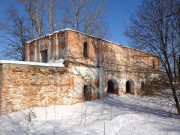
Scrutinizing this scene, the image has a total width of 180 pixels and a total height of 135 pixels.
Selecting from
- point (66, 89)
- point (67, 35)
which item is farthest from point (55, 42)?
point (66, 89)

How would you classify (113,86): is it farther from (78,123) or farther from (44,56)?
(78,123)

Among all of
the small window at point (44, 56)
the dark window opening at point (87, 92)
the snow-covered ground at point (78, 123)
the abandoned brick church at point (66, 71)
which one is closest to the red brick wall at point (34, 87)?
the abandoned brick church at point (66, 71)

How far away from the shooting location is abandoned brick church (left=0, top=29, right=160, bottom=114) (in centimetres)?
1058

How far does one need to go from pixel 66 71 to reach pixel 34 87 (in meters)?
2.19

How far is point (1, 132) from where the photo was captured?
7.52 m

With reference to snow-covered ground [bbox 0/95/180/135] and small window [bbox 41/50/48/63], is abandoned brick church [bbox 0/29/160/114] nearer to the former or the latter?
small window [bbox 41/50/48/63]

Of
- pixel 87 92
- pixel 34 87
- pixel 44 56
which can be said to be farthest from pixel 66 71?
pixel 44 56

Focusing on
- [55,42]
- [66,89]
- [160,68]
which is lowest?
[66,89]

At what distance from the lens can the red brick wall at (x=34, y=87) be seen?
10328 millimetres

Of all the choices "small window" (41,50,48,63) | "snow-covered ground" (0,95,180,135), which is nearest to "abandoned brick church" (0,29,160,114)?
"small window" (41,50,48,63)

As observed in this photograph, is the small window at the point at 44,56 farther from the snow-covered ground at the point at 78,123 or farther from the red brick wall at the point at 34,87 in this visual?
the snow-covered ground at the point at 78,123

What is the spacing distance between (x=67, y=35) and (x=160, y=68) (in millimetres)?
5964

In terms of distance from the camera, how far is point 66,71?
1240 centimetres

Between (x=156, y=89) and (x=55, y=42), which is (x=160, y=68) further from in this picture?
(x=55, y=42)
